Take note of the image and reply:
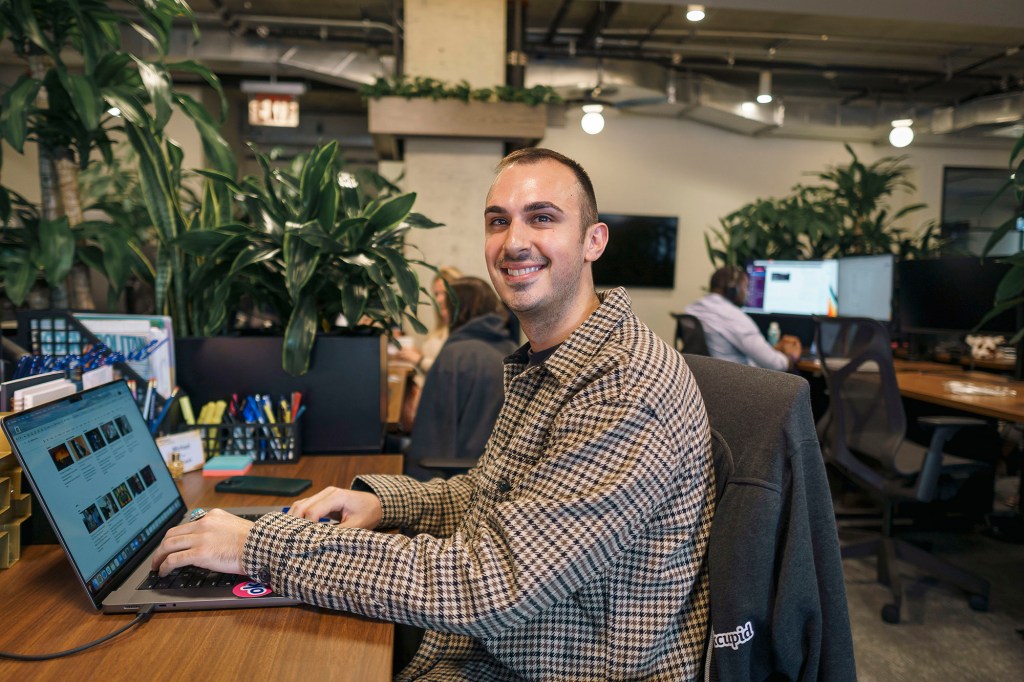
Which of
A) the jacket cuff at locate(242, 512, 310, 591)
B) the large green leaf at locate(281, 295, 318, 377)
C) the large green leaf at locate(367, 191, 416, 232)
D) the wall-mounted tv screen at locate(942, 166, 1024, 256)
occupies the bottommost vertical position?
the jacket cuff at locate(242, 512, 310, 591)

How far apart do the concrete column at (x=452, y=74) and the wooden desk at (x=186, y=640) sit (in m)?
4.05

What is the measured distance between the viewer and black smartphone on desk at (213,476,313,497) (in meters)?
1.41

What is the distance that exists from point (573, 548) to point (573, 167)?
2.00ft

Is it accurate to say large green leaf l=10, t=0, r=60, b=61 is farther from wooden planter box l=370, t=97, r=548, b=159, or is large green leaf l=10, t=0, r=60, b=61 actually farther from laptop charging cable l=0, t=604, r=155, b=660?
wooden planter box l=370, t=97, r=548, b=159

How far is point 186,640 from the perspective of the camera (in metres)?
0.85

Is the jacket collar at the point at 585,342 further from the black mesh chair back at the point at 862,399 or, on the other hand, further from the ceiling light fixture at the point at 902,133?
the ceiling light fixture at the point at 902,133

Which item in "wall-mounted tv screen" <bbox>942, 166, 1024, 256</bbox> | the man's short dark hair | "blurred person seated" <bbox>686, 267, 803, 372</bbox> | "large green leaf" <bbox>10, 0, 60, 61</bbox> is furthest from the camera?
"wall-mounted tv screen" <bbox>942, 166, 1024, 256</bbox>

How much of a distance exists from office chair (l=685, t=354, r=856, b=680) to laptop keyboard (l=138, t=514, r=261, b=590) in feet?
2.23

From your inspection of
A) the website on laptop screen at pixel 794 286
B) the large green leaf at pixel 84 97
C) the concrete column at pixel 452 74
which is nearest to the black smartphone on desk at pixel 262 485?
the large green leaf at pixel 84 97

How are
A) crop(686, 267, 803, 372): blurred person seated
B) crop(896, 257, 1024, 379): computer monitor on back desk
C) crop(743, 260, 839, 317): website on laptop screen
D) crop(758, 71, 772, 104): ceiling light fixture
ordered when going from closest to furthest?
crop(896, 257, 1024, 379): computer monitor on back desk < crop(686, 267, 803, 372): blurred person seated < crop(743, 260, 839, 317): website on laptop screen < crop(758, 71, 772, 104): ceiling light fixture

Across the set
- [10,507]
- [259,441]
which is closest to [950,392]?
[259,441]

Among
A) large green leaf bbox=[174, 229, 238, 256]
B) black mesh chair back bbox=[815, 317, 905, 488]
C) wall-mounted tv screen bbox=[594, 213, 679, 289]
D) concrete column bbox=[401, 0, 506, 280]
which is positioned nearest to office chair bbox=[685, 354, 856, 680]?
large green leaf bbox=[174, 229, 238, 256]

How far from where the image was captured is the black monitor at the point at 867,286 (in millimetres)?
3982

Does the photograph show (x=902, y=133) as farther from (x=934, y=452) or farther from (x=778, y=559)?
(x=778, y=559)
